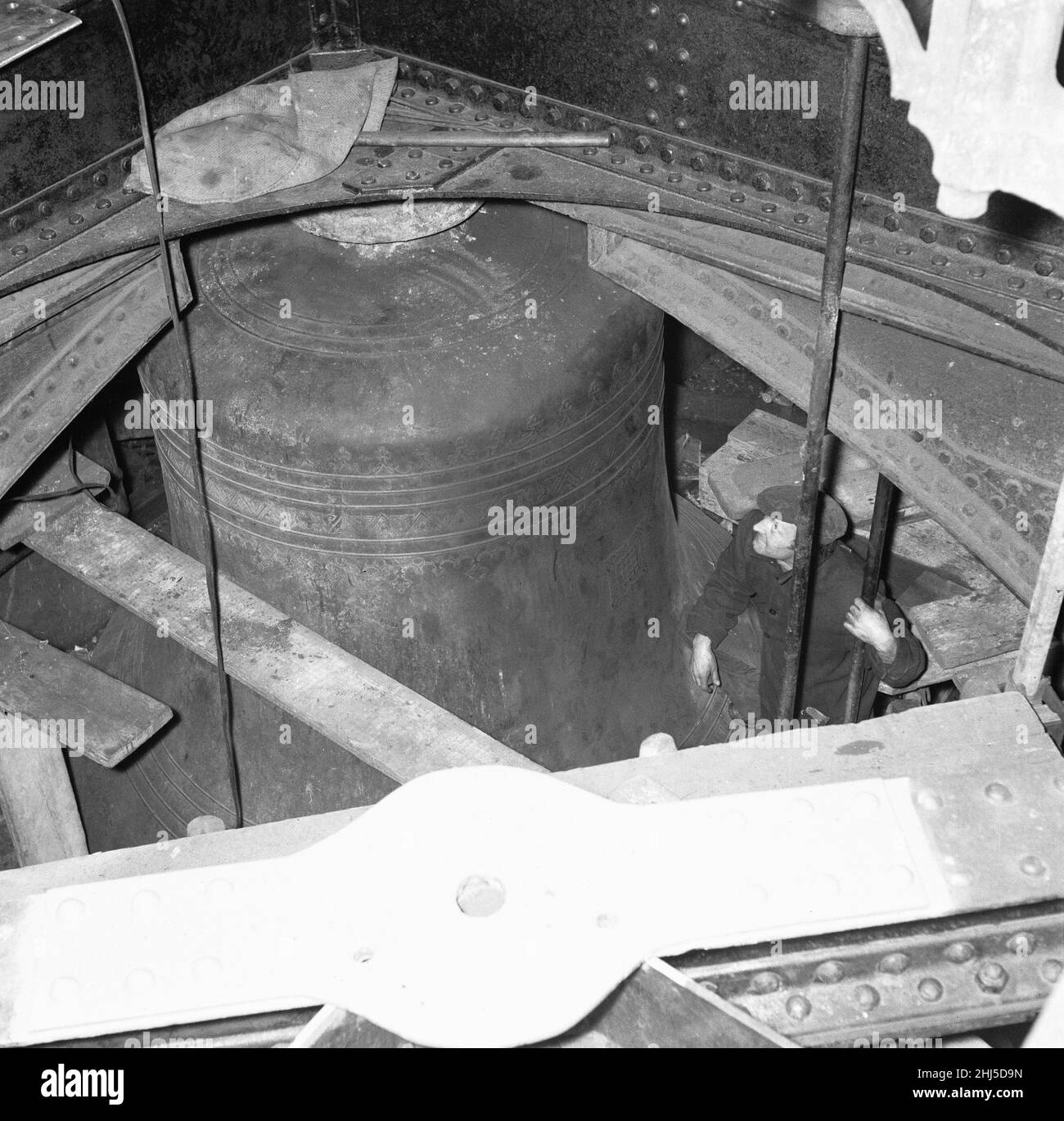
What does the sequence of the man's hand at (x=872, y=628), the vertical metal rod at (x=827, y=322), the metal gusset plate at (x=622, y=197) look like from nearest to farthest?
the vertical metal rod at (x=827, y=322) → the metal gusset plate at (x=622, y=197) → the man's hand at (x=872, y=628)

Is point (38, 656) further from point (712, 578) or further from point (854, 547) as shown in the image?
point (854, 547)

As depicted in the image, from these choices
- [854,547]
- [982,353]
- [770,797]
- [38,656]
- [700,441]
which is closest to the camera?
[770,797]

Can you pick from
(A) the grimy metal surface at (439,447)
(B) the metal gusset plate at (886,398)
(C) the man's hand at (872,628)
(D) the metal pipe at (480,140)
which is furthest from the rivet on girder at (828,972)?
(C) the man's hand at (872,628)

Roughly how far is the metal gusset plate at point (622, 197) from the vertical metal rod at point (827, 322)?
0.46 metres

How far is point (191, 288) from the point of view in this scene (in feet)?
12.5

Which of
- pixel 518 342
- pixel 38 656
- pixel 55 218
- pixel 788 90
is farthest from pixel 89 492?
pixel 788 90

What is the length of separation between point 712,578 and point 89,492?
6.55 feet

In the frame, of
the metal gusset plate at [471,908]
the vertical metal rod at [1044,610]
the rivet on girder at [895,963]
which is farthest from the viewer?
the vertical metal rod at [1044,610]

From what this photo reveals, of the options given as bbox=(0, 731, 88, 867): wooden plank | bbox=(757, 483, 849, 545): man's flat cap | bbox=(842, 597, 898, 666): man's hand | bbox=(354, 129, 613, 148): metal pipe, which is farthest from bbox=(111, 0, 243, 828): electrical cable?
bbox=(842, 597, 898, 666): man's hand

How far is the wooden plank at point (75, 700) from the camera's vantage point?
12.4ft

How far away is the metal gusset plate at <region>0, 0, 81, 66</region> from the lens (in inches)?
119

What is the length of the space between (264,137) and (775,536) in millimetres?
1824

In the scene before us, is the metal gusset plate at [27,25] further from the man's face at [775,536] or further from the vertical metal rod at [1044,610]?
the vertical metal rod at [1044,610]

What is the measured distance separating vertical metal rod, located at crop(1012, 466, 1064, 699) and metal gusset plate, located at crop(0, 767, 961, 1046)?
13.7 inches
